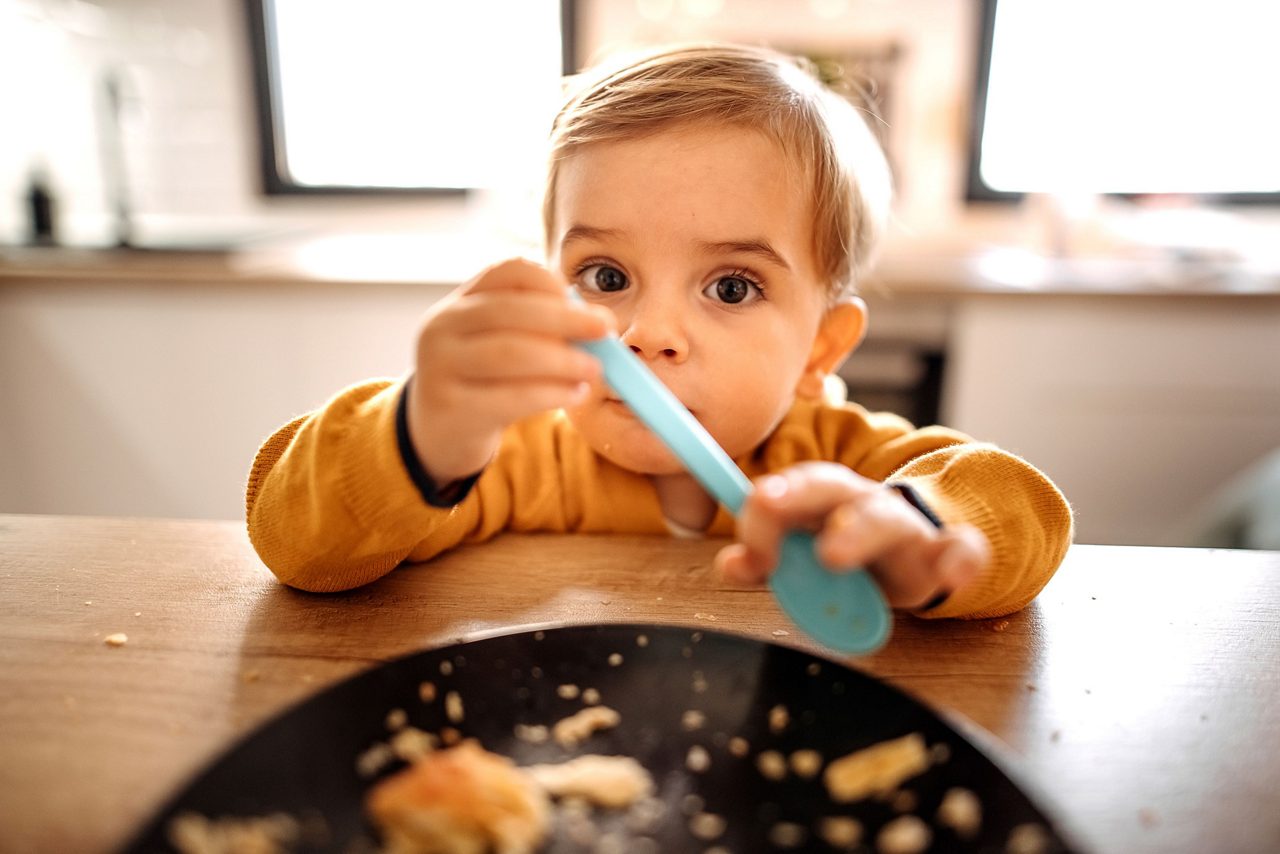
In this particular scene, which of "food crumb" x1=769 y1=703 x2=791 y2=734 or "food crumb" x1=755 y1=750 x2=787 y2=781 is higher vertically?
"food crumb" x1=769 y1=703 x2=791 y2=734

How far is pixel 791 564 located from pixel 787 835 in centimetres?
14

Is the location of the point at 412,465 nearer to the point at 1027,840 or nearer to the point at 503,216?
the point at 1027,840

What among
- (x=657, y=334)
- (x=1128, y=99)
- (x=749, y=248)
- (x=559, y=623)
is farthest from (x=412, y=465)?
(x=1128, y=99)

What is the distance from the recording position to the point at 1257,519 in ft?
5.02

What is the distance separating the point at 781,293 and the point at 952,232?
190cm

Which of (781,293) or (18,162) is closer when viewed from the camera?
(781,293)

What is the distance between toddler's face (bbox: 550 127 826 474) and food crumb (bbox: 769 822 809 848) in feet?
1.37

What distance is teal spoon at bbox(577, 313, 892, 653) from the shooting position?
483mm

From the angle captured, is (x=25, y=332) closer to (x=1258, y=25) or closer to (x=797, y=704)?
(x=797, y=704)

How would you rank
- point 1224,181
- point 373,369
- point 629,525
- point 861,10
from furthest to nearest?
1. point 1224,181
2. point 861,10
3. point 373,369
4. point 629,525

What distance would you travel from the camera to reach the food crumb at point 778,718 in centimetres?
46

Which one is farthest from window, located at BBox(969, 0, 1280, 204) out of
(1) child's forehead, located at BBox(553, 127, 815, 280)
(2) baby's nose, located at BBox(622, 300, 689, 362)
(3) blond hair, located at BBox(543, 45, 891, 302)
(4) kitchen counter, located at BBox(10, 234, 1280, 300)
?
(2) baby's nose, located at BBox(622, 300, 689, 362)

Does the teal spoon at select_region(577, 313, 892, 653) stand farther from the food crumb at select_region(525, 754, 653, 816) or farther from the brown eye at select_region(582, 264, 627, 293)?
the brown eye at select_region(582, 264, 627, 293)

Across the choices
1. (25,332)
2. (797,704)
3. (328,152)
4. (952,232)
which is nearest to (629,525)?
(797,704)
